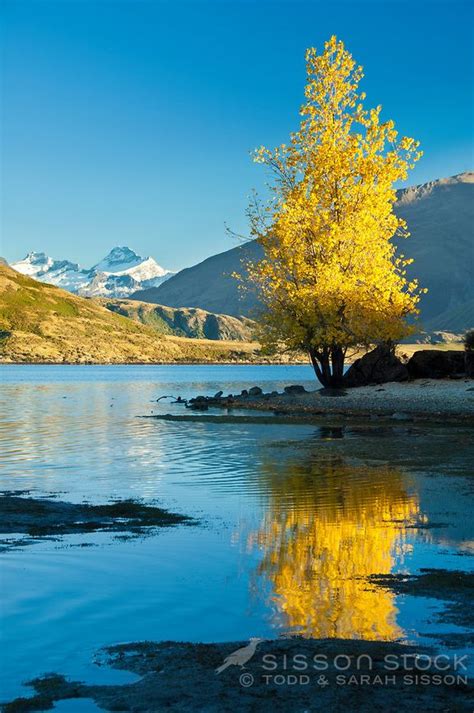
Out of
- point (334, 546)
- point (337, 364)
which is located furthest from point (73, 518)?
point (337, 364)

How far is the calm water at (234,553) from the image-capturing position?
9938 mm

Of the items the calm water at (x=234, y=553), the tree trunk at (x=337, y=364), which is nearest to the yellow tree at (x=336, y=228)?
the tree trunk at (x=337, y=364)

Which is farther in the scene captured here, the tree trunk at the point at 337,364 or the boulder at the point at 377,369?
the boulder at the point at 377,369

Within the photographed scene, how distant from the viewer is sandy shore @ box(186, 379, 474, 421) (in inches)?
1774

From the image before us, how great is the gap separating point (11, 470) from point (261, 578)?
1632 centimetres

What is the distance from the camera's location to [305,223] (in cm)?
5250

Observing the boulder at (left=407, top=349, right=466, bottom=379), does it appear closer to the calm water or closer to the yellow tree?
the yellow tree

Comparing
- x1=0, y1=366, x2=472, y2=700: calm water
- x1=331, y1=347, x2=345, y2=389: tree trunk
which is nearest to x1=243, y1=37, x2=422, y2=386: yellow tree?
x1=331, y1=347, x2=345, y2=389: tree trunk

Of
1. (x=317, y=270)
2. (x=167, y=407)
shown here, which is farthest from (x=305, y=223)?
(x=167, y=407)

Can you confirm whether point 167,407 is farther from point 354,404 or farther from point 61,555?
point 61,555

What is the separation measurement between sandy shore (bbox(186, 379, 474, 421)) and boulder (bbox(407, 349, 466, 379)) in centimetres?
127

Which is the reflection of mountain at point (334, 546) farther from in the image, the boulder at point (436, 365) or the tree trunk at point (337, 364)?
the tree trunk at point (337, 364)

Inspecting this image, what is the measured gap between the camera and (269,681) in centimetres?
818

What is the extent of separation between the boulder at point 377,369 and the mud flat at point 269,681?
49087mm
